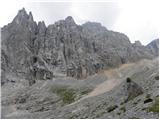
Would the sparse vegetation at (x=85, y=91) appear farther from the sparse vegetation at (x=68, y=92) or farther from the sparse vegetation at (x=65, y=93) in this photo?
the sparse vegetation at (x=65, y=93)

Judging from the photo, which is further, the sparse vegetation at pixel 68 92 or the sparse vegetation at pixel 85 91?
the sparse vegetation at pixel 85 91

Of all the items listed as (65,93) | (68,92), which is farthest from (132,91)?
(68,92)

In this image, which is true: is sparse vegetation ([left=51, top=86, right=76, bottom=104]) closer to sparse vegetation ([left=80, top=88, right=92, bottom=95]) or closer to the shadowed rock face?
sparse vegetation ([left=80, top=88, right=92, bottom=95])

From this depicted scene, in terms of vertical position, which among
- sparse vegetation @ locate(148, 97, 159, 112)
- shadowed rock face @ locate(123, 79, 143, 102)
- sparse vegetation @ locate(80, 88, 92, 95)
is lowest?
sparse vegetation @ locate(148, 97, 159, 112)

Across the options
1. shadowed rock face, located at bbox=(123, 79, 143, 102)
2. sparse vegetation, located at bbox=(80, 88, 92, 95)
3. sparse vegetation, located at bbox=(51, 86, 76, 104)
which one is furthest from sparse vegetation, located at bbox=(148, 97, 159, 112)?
sparse vegetation, located at bbox=(80, 88, 92, 95)

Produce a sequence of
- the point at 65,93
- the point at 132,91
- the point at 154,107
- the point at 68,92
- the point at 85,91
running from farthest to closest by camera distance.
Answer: the point at 68,92
the point at 65,93
the point at 85,91
the point at 132,91
the point at 154,107

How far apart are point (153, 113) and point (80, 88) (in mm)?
107409

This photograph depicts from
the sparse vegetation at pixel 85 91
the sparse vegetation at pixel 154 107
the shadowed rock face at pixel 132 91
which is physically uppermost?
the sparse vegetation at pixel 85 91

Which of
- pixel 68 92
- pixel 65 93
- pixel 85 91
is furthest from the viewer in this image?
pixel 68 92

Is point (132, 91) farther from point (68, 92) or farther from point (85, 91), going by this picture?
point (68, 92)

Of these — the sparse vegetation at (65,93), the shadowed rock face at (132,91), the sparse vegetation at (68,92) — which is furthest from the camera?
the sparse vegetation at (68,92)

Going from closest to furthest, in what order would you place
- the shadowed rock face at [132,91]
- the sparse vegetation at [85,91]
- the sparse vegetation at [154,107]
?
the sparse vegetation at [154,107] < the shadowed rock face at [132,91] < the sparse vegetation at [85,91]

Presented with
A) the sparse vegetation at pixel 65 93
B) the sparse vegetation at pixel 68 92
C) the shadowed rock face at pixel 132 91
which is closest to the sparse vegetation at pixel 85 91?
the sparse vegetation at pixel 68 92

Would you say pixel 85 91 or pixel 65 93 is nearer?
pixel 85 91
